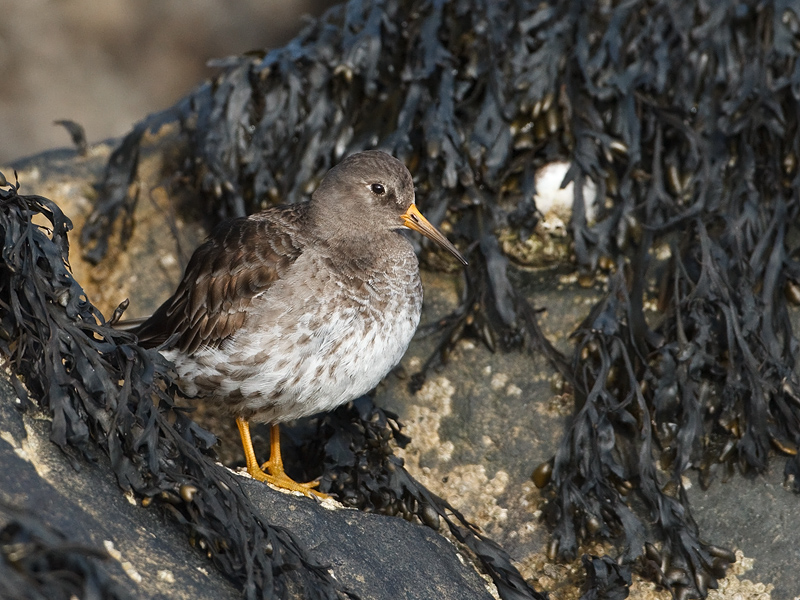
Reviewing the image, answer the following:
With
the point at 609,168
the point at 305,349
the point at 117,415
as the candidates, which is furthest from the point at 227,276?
the point at 609,168

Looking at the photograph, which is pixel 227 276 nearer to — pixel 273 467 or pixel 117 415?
pixel 273 467

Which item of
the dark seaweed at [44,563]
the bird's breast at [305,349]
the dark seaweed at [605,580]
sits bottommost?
the dark seaweed at [605,580]

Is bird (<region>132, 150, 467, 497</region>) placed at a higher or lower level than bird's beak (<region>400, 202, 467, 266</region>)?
lower

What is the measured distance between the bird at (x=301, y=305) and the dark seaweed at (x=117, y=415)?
2.29 feet

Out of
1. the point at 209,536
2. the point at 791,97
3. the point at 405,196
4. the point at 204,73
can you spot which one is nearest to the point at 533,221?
the point at 405,196

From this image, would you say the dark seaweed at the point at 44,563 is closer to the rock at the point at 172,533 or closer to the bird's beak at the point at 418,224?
the rock at the point at 172,533

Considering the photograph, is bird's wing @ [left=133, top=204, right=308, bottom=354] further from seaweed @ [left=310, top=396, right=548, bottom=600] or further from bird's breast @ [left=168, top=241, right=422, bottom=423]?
seaweed @ [left=310, top=396, right=548, bottom=600]

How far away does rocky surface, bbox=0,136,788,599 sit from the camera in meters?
2.58

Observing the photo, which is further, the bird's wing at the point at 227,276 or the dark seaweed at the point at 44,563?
the bird's wing at the point at 227,276

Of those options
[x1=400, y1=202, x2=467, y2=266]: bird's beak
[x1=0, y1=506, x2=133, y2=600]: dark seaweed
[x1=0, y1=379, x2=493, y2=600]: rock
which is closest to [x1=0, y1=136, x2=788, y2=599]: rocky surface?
[x1=0, y1=379, x2=493, y2=600]: rock

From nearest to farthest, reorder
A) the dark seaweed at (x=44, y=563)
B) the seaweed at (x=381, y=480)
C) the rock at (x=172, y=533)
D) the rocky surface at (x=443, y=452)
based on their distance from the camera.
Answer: the dark seaweed at (x=44, y=563) < the rock at (x=172, y=533) < the rocky surface at (x=443, y=452) < the seaweed at (x=381, y=480)

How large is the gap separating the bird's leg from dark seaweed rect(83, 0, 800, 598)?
3.29ft

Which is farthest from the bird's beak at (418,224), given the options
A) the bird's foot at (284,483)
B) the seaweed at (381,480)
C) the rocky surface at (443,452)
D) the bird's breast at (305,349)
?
the bird's foot at (284,483)

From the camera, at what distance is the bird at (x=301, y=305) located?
355 centimetres
